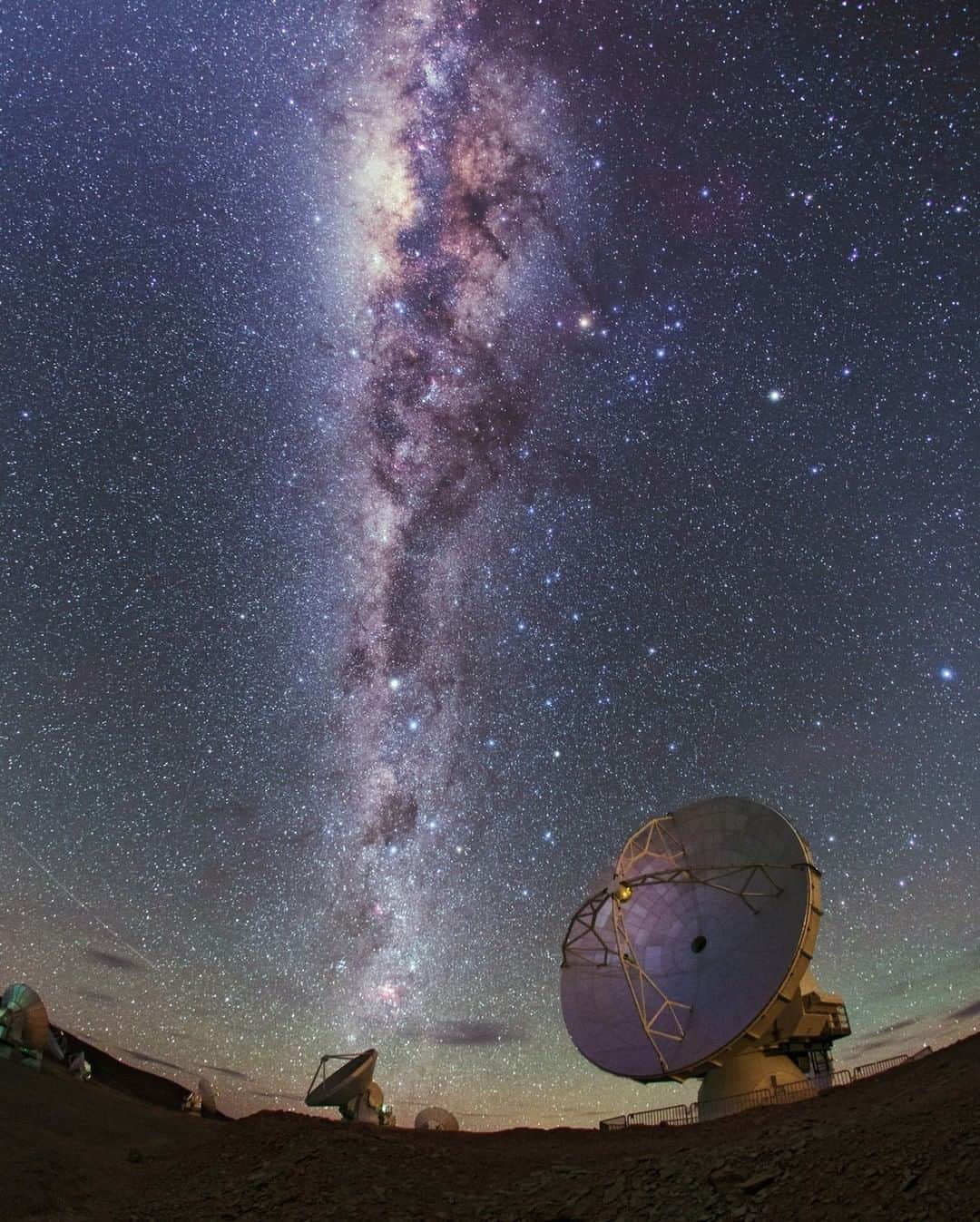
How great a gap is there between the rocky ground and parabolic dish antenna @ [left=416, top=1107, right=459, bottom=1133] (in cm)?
1215

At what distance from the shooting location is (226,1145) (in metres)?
18.3

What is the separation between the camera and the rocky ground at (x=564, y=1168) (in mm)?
10422

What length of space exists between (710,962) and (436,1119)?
610 inches

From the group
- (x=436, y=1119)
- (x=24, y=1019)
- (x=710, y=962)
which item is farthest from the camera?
(x=24, y=1019)

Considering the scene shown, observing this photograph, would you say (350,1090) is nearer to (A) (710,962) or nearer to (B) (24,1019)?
(A) (710,962)

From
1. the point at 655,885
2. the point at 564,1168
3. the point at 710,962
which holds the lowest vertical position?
the point at 564,1168

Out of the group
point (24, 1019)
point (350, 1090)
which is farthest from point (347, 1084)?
point (24, 1019)

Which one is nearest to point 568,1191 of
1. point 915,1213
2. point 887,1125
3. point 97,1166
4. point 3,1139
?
point 887,1125

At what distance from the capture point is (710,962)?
22562mm

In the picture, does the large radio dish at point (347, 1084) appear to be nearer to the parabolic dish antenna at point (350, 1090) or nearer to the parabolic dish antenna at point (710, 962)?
the parabolic dish antenna at point (350, 1090)

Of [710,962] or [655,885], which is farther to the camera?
[655,885]

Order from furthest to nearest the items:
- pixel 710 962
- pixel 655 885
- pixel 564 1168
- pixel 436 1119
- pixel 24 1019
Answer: pixel 24 1019 < pixel 436 1119 < pixel 655 885 < pixel 710 962 < pixel 564 1168

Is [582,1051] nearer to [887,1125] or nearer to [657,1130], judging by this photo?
[657,1130]

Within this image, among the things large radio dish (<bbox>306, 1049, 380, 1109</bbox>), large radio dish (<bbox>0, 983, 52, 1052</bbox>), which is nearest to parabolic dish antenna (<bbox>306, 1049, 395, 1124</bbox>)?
large radio dish (<bbox>306, 1049, 380, 1109</bbox>)
